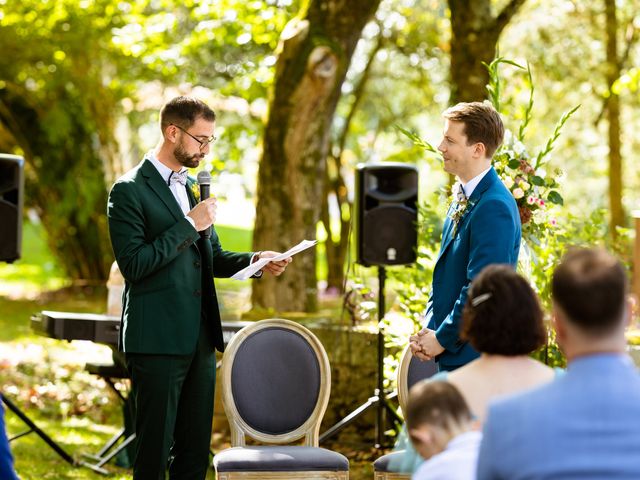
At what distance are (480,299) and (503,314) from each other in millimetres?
62

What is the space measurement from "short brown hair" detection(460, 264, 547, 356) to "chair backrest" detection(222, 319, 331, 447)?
161 centimetres

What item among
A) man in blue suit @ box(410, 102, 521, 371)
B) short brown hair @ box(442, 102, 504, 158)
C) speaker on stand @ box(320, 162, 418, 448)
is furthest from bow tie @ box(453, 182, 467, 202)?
speaker on stand @ box(320, 162, 418, 448)

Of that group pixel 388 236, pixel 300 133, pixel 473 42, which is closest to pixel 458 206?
pixel 388 236

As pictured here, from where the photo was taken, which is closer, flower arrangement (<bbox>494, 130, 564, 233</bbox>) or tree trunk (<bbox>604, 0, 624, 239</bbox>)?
flower arrangement (<bbox>494, 130, 564, 233</bbox>)

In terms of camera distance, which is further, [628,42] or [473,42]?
[628,42]

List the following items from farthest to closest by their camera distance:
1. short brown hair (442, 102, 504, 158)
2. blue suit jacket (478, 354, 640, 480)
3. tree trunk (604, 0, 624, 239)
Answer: tree trunk (604, 0, 624, 239), short brown hair (442, 102, 504, 158), blue suit jacket (478, 354, 640, 480)

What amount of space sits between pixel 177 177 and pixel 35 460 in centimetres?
268

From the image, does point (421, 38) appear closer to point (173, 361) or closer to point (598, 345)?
point (173, 361)

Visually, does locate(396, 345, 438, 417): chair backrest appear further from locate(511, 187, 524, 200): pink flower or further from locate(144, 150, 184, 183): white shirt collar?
locate(144, 150, 184, 183): white shirt collar

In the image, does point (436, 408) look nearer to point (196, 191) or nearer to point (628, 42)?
point (196, 191)

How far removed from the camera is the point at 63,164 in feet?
44.1

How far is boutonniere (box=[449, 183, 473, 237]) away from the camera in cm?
337

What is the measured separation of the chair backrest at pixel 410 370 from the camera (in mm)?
3924

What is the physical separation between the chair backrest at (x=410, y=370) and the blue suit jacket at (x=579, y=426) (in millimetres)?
1968
